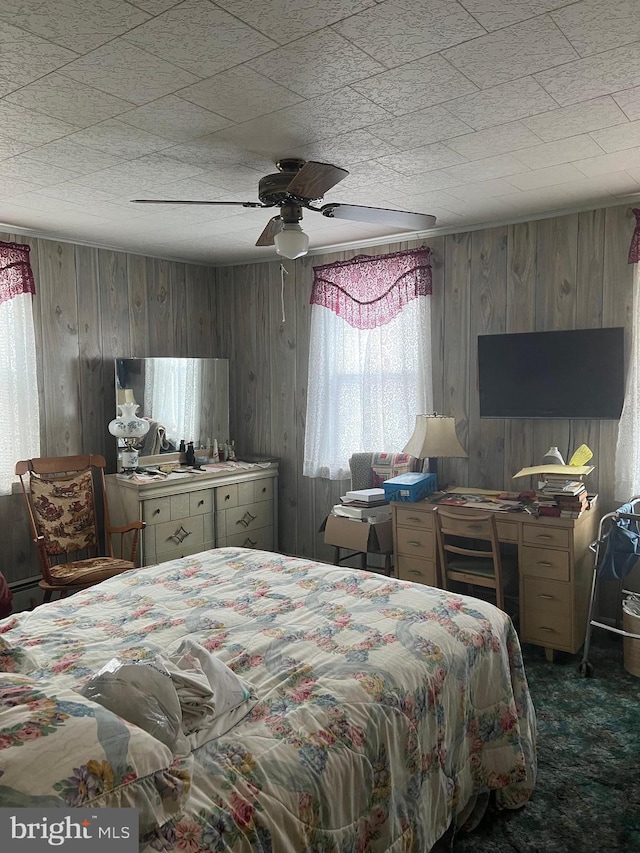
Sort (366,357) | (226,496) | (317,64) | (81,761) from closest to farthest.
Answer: (81,761) < (317,64) < (366,357) < (226,496)

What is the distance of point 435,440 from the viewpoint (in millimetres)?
4141

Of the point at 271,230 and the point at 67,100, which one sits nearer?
the point at 67,100

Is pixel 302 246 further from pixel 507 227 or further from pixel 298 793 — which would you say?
pixel 298 793

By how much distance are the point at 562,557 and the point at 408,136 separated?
2.29 metres

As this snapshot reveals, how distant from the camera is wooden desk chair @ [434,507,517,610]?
137 inches

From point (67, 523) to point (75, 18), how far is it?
3.24m

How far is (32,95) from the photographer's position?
7.41ft

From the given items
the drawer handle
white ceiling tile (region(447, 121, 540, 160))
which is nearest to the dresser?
the drawer handle

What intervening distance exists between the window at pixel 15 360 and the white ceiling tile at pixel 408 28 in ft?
10.3

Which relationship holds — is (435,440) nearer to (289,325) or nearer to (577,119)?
(289,325)

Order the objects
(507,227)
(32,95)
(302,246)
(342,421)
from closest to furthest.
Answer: (32,95), (302,246), (507,227), (342,421)

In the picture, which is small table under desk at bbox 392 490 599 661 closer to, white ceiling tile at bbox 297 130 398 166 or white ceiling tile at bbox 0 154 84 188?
white ceiling tile at bbox 297 130 398 166

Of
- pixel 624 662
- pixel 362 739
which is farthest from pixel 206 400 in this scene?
pixel 362 739

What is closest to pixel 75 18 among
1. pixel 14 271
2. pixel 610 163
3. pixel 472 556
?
pixel 610 163
